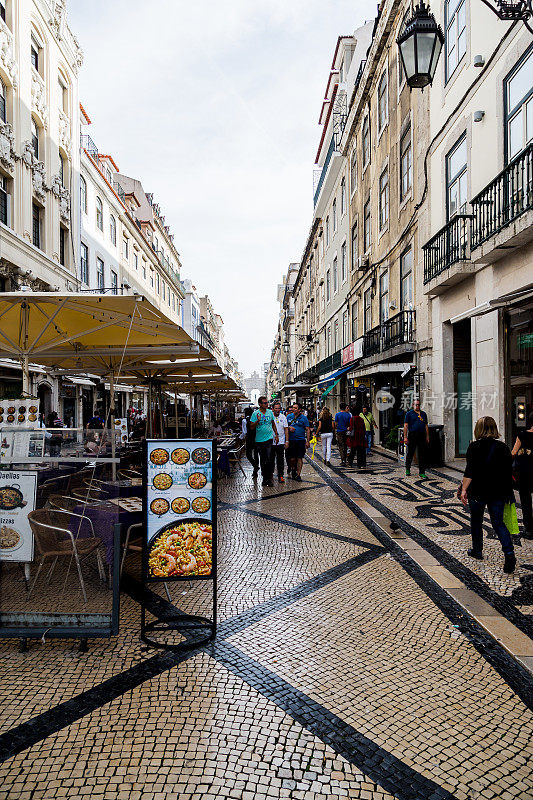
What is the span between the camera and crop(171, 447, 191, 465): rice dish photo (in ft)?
12.2

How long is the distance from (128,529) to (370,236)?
19.8 metres

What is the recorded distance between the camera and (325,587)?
4.63 metres

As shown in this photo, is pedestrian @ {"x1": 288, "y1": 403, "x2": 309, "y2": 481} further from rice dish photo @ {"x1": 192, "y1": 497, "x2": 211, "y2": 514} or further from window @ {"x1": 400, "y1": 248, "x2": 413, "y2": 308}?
rice dish photo @ {"x1": 192, "y1": 497, "x2": 211, "y2": 514}

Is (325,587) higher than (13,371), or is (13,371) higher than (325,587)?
(13,371)

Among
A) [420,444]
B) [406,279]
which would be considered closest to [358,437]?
[420,444]

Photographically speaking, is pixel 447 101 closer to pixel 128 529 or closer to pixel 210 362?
pixel 210 362

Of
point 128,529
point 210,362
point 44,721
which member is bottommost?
point 44,721

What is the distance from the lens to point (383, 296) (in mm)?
19562

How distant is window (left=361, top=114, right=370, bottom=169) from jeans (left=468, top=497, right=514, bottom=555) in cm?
2017

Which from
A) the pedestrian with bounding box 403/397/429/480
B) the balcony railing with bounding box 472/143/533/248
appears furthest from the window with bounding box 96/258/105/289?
the balcony railing with bounding box 472/143/533/248

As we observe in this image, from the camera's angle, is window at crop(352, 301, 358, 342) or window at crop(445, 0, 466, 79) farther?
window at crop(352, 301, 358, 342)

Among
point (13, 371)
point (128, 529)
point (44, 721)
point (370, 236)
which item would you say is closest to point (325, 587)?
point (128, 529)

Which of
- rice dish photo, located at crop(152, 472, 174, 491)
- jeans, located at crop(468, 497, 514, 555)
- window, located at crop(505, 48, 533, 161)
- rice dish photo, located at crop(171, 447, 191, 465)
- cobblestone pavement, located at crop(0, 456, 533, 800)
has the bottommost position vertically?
cobblestone pavement, located at crop(0, 456, 533, 800)

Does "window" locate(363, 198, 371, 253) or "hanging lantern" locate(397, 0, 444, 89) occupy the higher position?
"window" locate(363, 198, 371, 253)
